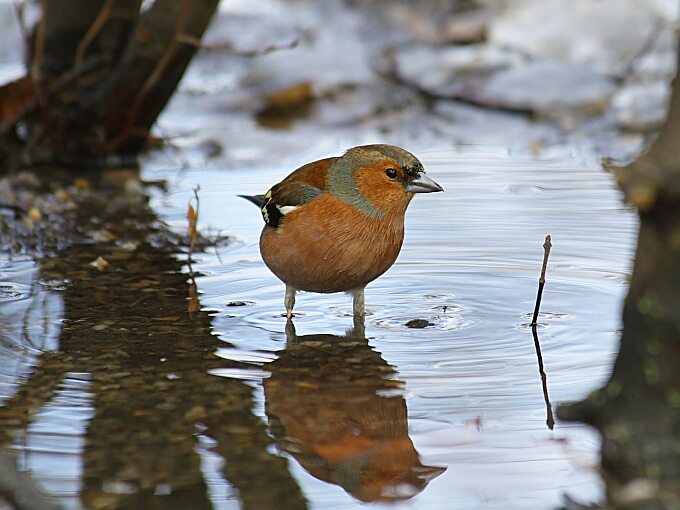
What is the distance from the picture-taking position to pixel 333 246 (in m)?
4.89

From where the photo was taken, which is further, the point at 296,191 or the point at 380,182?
the point at 296,191

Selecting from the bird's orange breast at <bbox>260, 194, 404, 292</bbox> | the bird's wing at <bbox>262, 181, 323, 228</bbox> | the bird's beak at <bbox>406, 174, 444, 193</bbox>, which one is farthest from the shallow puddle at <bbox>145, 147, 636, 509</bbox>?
the bird's beak at <bbox>406, 174, 444, 193</bbox>

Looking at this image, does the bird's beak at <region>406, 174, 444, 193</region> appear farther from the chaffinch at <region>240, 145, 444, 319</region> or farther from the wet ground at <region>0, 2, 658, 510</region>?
the wet ground at <region>0, 2, 658, 510</region>

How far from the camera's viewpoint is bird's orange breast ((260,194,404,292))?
486cm

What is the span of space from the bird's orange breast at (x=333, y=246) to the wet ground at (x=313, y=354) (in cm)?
22

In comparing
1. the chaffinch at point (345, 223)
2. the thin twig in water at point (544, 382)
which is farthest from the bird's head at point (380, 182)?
the thin twig in water at point (544, 382)

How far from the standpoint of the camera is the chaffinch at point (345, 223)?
16.0 ft

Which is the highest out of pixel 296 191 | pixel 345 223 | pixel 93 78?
pixel 93 78

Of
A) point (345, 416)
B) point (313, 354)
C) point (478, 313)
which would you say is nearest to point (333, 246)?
point (313, 354)

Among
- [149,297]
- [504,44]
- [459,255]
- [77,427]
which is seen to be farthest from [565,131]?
[77,427]

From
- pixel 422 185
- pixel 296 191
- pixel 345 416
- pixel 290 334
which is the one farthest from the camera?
pixel 296 191

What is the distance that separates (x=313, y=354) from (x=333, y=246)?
578 mm

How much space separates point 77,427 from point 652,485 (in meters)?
1.91

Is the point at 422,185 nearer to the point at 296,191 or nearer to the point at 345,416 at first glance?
the point at 296,191
